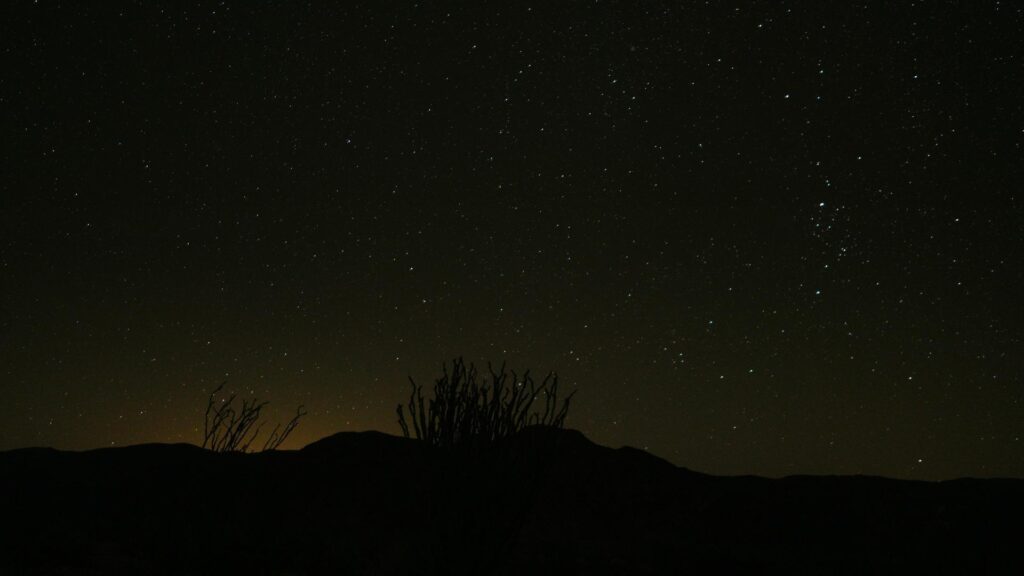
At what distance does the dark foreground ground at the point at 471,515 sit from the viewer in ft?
21.4

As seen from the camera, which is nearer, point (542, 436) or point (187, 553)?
point (542, 436)

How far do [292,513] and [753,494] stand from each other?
10.0m

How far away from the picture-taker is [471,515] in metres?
6.33

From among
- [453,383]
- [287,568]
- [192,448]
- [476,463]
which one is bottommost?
[287,568]

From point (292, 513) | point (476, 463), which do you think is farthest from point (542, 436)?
point (292, 513)

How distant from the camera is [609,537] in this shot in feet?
47.4

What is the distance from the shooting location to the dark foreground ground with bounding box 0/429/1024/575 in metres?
6.53

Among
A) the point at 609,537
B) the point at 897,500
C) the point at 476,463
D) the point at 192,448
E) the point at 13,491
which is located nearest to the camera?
the point at 476,463

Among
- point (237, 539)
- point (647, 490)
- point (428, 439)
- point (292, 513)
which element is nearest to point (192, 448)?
point (292, 513)

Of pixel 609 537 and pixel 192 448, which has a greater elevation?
pixel 192 448

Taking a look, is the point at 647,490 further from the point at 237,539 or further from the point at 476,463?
the point at 476,463

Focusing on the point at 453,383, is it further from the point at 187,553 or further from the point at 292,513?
the point at 292,513

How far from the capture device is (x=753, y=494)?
17797 mm

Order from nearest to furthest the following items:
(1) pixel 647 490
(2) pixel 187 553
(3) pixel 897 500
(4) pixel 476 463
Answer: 1. (4) pixel 476 463
2. (2) pixel 187 553
3. (3) pixel 897 500
4. (1) pixel 647 490
